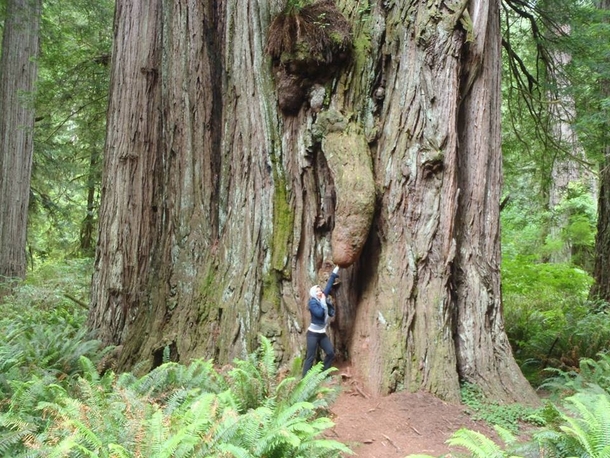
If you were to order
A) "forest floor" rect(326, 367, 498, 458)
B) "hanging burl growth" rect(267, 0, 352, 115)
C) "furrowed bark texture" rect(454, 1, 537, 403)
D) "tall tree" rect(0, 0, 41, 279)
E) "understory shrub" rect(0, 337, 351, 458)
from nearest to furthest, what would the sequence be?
"understory shrub" rect(0, 337, 351, 458) → "forest floor" rect(326, 367, 498, 458) → "furrowed bark texture" rect(454, 1, 537, 403) → "hanging burl growth" rect(267, 0, 352, 115) → "tall tree" rect(0, 0, 41, 279)

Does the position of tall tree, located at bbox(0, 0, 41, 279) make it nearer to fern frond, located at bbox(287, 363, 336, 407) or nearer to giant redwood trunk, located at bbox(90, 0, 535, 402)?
giant redwood trunk, located at bbox(90, 0, 535, 402)

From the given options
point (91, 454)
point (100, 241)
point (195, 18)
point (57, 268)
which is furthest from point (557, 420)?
point (57, 268)

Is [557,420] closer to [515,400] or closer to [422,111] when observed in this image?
[515,400]

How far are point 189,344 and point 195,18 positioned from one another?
4.09 meters

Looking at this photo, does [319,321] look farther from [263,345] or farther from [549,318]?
[549,318]

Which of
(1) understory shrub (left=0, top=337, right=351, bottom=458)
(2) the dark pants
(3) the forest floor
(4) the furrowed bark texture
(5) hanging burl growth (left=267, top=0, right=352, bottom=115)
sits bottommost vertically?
(3) the forest floor

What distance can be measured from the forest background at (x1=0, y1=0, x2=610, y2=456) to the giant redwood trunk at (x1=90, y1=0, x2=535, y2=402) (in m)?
0.72

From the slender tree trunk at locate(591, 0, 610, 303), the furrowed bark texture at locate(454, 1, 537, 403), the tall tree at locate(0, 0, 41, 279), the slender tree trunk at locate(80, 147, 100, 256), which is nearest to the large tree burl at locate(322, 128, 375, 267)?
the furrowed bark texture at locate(454, 1, 537, 403)

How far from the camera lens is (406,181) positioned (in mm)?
5082

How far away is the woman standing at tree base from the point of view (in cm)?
491

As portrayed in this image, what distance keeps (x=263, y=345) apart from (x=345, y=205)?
1.53 m

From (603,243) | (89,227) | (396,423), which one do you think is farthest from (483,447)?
(89,227)

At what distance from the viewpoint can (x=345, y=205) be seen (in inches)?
196

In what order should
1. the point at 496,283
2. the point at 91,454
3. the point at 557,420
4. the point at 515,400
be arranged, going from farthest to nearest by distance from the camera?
the point at 496,283
the point at 515,400
the point at 557,420
the point at 91,454
